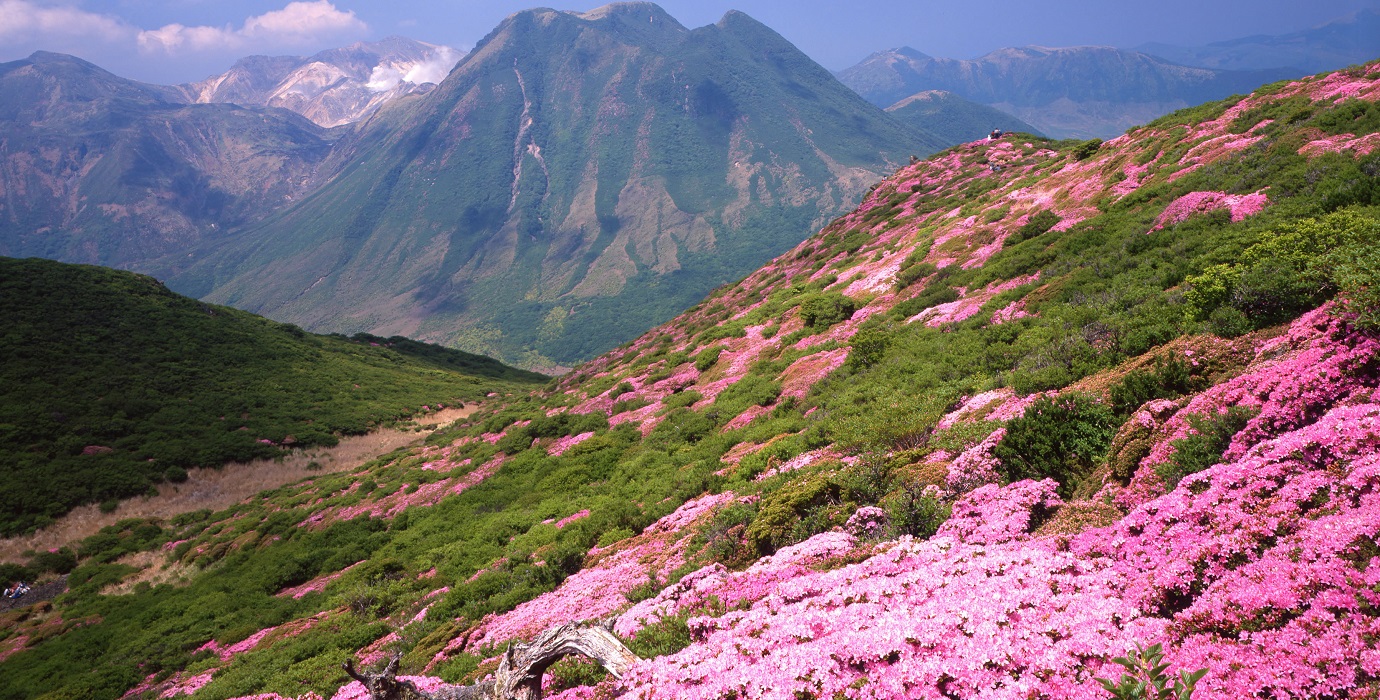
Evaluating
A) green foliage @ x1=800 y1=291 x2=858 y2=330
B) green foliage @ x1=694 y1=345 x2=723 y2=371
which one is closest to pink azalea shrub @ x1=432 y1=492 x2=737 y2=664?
green foliage @ x1=800 y1=291 x2=858 y2=330

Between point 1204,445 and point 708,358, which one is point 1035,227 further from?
point 1204,445

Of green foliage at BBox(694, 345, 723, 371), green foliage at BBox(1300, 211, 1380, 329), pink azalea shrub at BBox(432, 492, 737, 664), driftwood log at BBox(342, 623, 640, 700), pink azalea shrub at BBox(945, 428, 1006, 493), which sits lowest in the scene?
pink azalea shrub at BBox(432, 492, 737, 664)

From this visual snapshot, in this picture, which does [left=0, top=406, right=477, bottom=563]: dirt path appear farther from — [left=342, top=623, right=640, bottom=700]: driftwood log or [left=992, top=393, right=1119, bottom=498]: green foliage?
[left=992, top=393, right=1119, bottom=498]: green foliage

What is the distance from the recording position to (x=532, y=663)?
7.39 meters

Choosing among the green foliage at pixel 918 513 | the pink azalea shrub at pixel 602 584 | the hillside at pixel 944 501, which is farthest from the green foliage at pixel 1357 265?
the pink azalea shrub at pixel 602 584

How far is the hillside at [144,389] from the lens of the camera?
137 ft

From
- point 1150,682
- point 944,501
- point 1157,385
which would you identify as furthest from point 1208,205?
point 1150,682

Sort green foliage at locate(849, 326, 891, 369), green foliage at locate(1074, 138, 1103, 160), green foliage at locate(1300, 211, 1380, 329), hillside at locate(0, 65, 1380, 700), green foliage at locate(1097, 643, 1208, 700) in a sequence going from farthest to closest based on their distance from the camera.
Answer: green foliage at locate(1074, 138, 1103, 160) → green foliage at locate(849, 326, 891, 369) → green foliage at locate(1300, 211, 1380, 329) → hillside at locate(0, 65, 1380, 700) → green foliage at locate(1097, 643, 1208, 700)

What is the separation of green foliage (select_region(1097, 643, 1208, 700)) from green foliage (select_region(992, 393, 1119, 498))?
5560 mm

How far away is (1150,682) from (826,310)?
989 inches

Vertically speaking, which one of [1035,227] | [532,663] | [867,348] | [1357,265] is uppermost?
[1035,227]

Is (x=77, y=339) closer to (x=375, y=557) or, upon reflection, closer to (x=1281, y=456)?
(x=375, y=557)

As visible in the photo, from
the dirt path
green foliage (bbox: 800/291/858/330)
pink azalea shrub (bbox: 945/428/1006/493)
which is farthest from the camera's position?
the dirt path

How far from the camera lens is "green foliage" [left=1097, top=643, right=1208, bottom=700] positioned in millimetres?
4078
